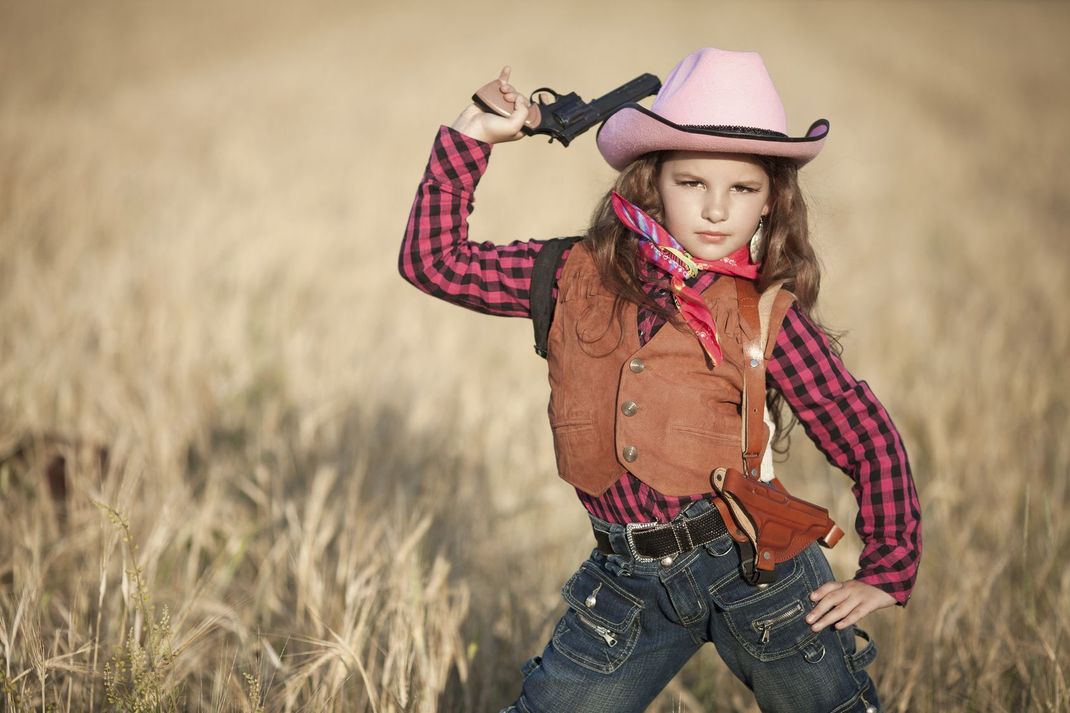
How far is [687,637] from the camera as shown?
217 cm

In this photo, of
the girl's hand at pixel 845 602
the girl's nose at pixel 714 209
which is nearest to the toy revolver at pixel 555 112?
the girl's nose at pixel 714 209

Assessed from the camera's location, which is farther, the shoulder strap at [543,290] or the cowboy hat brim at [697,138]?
the shoulder strap at [543,290]

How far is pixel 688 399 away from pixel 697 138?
504 millimetres

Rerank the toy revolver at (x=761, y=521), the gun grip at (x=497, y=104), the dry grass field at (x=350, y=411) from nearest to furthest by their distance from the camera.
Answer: the toy revolver at (x=761, y=521) < the gun grip at (x=497, y=104) < the dry grass field at (x=350, y=411)

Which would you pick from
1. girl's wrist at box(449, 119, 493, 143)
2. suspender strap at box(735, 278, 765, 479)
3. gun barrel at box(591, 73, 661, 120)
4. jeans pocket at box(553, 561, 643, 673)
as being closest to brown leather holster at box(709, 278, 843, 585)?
suspender strap at box(735, 278, 765, 479)

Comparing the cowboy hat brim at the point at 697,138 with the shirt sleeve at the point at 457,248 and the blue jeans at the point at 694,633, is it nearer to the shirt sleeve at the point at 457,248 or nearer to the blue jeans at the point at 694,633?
the shirt sleeve at the point at 457,248

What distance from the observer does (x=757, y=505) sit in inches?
80.5

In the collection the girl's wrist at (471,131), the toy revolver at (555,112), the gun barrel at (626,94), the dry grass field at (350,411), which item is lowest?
the dry grass field at (350,411)

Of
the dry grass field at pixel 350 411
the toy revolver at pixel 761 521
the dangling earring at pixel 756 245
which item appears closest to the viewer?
the toy revolver at pixel 761 521

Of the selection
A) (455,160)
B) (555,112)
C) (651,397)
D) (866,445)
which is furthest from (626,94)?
(866,445)

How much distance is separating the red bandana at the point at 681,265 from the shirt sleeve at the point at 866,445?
149mm

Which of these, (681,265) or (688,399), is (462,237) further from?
(688,399)

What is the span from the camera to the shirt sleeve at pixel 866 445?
210cm

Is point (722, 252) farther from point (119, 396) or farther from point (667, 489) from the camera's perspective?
point (119, 396)
